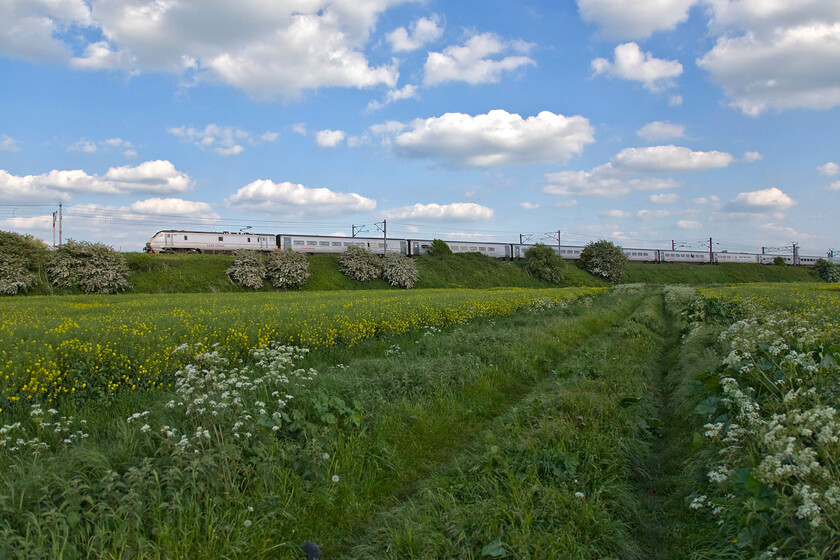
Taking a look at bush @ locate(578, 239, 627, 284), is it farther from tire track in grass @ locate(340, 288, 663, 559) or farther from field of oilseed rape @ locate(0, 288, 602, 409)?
tire track in grass @ locate(340, 288, 663, 559)

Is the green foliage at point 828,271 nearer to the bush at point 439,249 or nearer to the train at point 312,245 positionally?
the train at point 312,245

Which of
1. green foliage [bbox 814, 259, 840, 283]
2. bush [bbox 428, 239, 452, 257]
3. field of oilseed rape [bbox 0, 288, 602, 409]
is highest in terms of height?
bush [bbox 428, 239, 452, 257]

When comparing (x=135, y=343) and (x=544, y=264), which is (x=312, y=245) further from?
(x=135, y=343)

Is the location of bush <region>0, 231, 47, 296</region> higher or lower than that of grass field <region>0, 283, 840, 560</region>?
higher

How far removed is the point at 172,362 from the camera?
8.91 m

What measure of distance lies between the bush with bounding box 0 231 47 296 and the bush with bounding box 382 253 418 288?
102ft

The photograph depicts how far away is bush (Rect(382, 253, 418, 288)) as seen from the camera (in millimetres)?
52594

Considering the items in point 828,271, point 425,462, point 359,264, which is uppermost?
point 359,264

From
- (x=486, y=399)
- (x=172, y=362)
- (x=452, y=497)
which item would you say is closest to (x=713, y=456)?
(x=452, y=497)

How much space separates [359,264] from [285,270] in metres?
8.72

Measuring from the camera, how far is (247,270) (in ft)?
146

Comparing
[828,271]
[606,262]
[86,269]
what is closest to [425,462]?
[86,269]

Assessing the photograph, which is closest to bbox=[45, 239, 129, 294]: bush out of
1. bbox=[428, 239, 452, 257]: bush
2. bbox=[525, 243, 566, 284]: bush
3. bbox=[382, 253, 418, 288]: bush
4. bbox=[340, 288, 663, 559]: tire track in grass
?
bbox=[382, 253, 418, 288]: bush

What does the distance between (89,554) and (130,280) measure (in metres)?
42.5
